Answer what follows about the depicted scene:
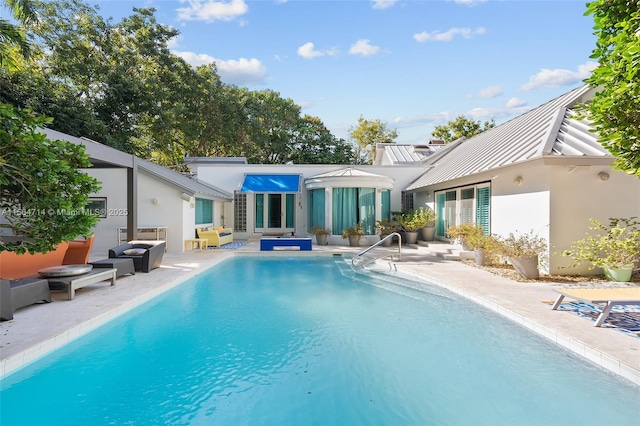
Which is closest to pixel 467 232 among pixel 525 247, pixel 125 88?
pixel 525 247

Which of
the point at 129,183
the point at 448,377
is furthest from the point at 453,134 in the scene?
the point at 448,377

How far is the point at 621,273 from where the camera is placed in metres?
12.2

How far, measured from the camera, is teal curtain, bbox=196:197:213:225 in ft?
81.8

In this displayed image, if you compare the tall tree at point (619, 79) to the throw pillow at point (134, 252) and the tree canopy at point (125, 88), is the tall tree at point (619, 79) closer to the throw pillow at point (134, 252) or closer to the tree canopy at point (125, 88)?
the throw pillow at point (134, 252)

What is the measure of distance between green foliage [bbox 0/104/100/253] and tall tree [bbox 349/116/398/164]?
191 ft

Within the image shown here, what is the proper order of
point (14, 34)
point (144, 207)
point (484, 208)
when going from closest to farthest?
1. point (14, 34)
2. point (484, 208)
3. point (144, 207)

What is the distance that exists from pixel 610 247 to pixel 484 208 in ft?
24.0

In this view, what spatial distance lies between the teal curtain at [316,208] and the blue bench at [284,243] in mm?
4417

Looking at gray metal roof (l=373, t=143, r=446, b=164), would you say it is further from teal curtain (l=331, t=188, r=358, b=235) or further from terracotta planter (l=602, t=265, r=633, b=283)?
terracotta planter (l=602, t=265, r=633, b=283)

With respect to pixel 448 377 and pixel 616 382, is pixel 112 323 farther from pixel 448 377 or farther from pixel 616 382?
pixel 616 382

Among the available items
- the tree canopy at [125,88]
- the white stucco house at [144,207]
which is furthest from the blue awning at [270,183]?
the tree canopy at [125,88]

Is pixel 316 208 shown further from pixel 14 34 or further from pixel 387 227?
pixel 14 34

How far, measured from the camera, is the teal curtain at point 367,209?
2569cm

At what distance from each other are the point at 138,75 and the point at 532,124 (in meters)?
37.4
